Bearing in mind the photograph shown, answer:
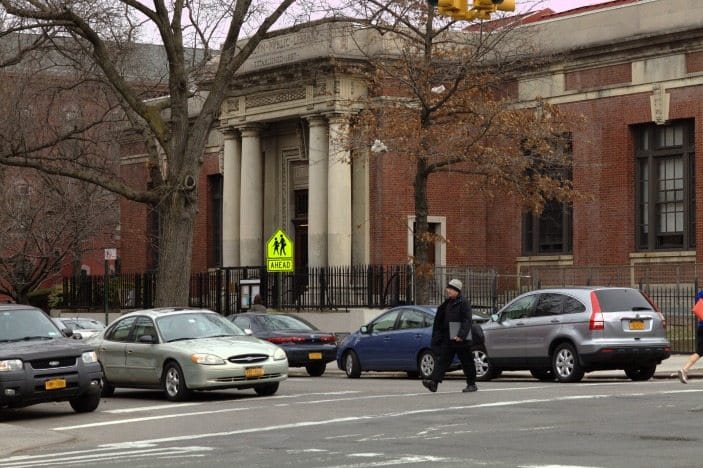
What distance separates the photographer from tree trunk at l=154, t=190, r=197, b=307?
32.1m

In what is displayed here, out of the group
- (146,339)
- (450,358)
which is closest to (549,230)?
(450,358)

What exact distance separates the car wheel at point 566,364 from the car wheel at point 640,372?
134cm

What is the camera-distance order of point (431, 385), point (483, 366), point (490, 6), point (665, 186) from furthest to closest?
point (665, 186) < point (483, 366) < point (431, 385) < point (490, 6)

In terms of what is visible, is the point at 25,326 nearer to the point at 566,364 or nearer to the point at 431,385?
the point at 431,385

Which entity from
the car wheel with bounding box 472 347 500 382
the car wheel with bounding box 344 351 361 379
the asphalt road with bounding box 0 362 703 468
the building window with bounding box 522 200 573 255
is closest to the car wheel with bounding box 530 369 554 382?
the car wheel with bounding box 472 347 500 382

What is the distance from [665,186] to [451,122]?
29.3 feet

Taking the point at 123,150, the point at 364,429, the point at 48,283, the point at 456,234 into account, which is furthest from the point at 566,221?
the point at 48,283

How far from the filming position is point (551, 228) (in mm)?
43281

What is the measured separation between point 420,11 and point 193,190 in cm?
684

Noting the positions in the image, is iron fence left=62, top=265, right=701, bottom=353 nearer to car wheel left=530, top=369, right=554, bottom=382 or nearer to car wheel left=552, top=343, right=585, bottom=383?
car wheel left=530, top=369, right=554, bottom=382

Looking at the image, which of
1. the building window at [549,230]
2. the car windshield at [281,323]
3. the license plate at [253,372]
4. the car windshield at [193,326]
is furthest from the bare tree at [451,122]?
the license plate at [253,372]

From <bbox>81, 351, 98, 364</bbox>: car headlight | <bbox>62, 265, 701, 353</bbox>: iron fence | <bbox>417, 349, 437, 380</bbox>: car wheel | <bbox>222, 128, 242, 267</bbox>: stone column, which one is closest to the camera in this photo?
<bbox>81, 351, 98, 364</bbox>: car headlight

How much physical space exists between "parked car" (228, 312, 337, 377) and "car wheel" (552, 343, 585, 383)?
288 inches

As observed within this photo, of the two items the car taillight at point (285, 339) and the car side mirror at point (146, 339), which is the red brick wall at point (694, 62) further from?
the car side mirror at point (146, 339)
